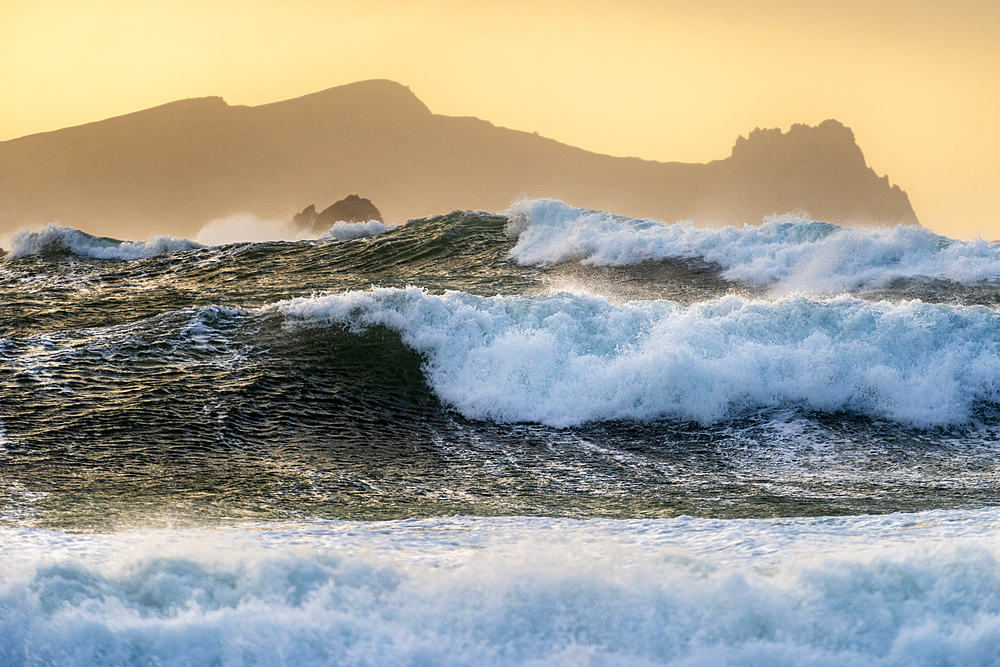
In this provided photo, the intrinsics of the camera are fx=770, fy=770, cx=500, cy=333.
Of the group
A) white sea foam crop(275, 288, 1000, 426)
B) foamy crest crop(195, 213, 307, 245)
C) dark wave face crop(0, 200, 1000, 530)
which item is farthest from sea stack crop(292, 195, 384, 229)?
white sea foam crop(275, 288, 1000, 426)

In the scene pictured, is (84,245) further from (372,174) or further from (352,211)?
(372,174)

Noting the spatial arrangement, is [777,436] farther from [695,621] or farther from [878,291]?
[878,291]

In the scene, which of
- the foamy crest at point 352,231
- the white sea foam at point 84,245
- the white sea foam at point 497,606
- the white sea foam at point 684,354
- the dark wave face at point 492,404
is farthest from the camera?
the foamy crest at point 352,231

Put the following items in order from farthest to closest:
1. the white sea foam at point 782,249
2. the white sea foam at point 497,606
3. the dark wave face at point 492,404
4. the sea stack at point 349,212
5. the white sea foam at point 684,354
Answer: the sea stack at point 349,212 < the white sea foam at point 782,249 < the white sea foam at point 684,354 < the dark wave face at point 492,404 < the white sea foam at point 497,606

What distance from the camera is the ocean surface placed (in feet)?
11.1

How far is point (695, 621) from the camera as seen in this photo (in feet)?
11.3

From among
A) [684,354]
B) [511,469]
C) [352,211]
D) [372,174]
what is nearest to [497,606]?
[511,469]

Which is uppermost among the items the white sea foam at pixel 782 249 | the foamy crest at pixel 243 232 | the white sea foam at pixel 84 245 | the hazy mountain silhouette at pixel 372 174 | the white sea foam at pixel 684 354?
the hazy mountain silhouette at pixel 372 174

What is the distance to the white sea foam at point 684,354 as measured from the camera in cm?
941

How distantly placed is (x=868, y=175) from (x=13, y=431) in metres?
203

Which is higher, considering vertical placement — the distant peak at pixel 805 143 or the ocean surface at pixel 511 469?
the distant peak at pixel 805 143

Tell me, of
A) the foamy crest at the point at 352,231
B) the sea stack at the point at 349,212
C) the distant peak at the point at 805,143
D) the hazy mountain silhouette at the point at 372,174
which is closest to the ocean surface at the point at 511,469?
the foamy crest at the point at 352,231

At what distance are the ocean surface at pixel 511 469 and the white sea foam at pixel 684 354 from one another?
0.16 feet

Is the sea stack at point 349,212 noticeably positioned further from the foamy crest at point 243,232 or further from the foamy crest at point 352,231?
the foamy crest at point 352,231
